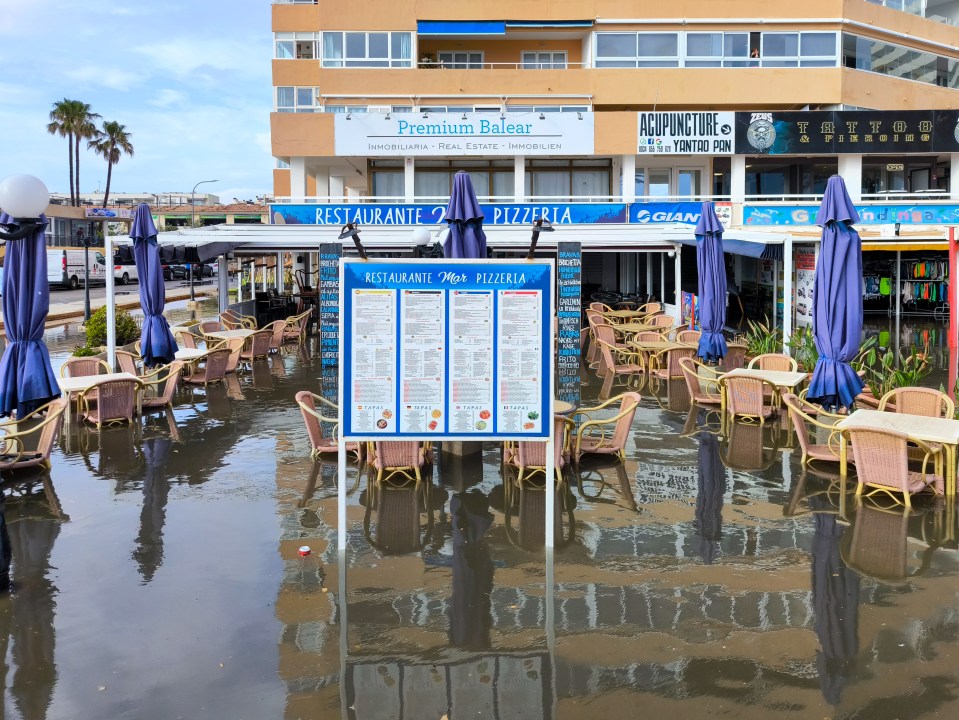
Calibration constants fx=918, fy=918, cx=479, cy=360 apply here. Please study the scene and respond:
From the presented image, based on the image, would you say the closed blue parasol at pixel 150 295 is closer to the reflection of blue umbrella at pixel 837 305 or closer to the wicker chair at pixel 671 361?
the wicker chair at pixel 671 361

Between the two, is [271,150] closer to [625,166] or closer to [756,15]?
[625,166]

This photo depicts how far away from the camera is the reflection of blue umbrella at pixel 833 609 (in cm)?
506

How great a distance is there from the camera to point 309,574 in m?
6.63

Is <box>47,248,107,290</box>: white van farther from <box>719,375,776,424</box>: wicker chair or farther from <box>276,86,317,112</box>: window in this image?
<box>719,375,776,424</box>: wicker chair

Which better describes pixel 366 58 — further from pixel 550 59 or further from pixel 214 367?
pixel 214 367

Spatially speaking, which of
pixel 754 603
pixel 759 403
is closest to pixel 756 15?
pixel 759 403

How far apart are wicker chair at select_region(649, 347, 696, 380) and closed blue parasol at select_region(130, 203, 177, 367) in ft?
26.3

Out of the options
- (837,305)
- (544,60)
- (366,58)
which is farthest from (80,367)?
(544,60)

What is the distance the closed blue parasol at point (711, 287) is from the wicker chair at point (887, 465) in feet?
18.9

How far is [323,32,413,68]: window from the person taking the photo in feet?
106

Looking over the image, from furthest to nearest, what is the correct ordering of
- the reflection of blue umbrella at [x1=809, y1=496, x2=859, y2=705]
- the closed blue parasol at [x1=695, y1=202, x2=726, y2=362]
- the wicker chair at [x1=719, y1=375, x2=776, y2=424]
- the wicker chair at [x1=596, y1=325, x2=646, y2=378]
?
1. the wicker chair at [x1=596, y1=325, x2=646, y2=378]
2. the closed blue parasol at [x1=695, y1=202, x2=726, y2=362]
3. the wicker chair at [x1=719, y1=375, x2=776, y2=424]
4. the reflection of blue umbrella at [x1=809, y1=496, x2=859, y2=705]

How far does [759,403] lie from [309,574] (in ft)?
23.2

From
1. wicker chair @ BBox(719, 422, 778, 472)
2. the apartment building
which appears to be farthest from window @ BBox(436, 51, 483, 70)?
wicker chair @ BBox(719, 422, 778, 472)

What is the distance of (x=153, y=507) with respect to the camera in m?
8.43
